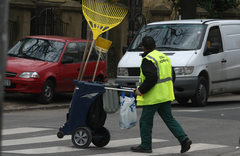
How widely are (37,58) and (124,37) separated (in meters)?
9.79

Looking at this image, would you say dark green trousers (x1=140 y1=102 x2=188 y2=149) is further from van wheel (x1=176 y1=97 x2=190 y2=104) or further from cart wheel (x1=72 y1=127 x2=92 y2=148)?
van wheel (x1=176 y1=97 x2=190 y2=104)

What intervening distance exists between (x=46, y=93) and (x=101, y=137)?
6145mm

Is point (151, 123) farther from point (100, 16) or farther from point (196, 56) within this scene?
point (196, 56)

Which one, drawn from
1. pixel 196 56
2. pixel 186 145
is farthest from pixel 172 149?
pixel 196 56

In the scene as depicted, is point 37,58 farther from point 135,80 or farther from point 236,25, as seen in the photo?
point 236,25

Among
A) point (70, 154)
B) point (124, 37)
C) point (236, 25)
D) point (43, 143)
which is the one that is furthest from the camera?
point (124, 37)

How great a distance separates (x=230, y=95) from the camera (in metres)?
17.8

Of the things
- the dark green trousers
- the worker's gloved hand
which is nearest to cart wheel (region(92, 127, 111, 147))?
the dark green trousers

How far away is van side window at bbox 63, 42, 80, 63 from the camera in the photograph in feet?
45.6

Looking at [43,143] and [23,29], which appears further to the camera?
[23,29]

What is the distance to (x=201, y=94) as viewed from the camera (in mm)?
12641

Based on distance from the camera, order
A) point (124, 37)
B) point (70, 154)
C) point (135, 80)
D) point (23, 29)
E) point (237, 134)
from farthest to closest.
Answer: point (124, 37), point (23, 29), point (135, 80), point (237, 134), point (70, 154)

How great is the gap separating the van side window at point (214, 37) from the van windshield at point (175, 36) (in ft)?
0.95

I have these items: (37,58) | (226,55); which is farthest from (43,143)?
(226,55)
